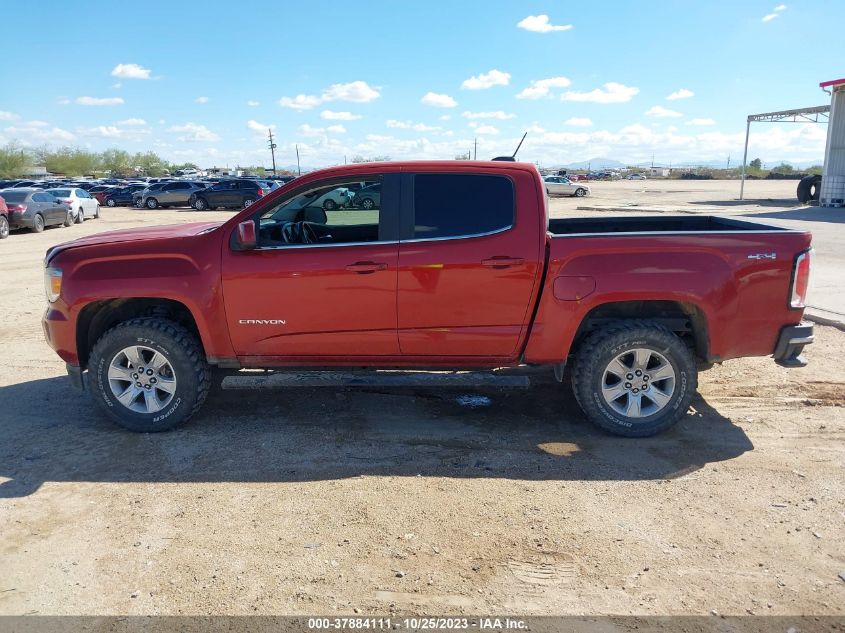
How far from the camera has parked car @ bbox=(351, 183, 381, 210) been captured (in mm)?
4809

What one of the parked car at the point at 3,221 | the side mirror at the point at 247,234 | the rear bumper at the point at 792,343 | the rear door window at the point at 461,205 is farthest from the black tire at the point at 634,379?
the parked car at the point at 3,221

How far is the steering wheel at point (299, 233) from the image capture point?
16.5 ft

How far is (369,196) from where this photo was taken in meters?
4.84

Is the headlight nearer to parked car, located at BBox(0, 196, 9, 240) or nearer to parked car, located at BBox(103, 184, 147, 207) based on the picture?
parked car, located at BBox(0, 196, 9, 240)

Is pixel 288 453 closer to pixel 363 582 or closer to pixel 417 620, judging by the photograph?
pixel 363 582

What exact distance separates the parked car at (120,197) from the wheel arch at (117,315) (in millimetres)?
38809

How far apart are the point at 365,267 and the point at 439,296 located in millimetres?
566

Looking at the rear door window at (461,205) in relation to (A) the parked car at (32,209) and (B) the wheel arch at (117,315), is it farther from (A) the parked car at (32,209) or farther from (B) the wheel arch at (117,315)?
(A) the parked car at (32,209)

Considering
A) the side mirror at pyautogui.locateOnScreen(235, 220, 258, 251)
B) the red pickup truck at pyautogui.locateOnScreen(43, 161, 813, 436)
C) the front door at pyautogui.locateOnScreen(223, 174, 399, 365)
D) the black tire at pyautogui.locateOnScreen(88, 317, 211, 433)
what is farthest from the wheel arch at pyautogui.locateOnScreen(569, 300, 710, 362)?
the black tire at pyautogui.locateOnScreen(88, 317, 211, 433)

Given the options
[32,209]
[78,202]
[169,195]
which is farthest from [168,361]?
[169,195]

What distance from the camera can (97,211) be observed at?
91.5ft

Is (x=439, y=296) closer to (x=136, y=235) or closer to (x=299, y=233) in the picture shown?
(x=299, y=233)

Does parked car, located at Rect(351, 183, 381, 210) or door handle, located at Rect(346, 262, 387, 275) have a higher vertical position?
parked car, located at Rect(351, 183, 381, 210)

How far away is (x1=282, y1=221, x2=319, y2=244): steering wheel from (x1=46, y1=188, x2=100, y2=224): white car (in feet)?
71.4
